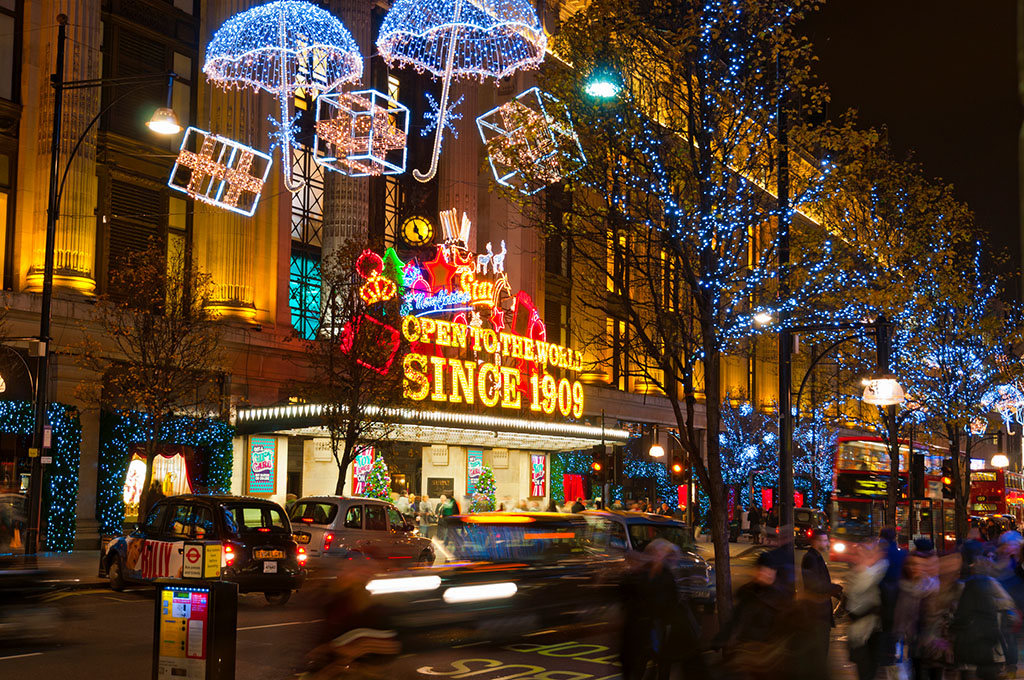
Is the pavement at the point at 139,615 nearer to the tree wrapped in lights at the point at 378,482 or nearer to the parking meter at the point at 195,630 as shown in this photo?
the parking meter at the point at 195,630

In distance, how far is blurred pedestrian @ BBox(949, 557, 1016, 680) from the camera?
1043cm

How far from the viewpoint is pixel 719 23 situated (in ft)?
50.6

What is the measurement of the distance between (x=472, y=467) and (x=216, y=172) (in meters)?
18.0

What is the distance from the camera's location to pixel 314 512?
72.1 ft

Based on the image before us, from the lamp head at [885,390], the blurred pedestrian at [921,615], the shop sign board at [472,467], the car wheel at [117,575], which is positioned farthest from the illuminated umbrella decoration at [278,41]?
the blurred pedestrian at [921,615]

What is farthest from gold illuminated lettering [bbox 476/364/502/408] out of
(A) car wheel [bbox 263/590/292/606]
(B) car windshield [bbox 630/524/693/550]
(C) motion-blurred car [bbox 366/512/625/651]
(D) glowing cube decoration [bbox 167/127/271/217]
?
(C) motion-blurred car [bbox 366/512/625/651]

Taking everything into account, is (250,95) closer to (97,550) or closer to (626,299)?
(97,550)

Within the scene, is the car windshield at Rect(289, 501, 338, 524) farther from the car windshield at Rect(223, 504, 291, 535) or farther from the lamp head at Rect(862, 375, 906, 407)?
the lamp head at Rect(862, 375, 906, 407)

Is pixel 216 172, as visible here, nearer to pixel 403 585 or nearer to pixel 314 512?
pixel 314 512

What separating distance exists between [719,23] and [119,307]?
20278mm

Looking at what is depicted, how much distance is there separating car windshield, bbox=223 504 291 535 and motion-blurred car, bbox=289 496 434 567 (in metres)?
1.11

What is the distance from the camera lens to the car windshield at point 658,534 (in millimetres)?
17312

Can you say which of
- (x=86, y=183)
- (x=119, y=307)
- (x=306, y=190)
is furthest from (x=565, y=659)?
(x=306, y=190)

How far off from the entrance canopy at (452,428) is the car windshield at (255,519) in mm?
12930
